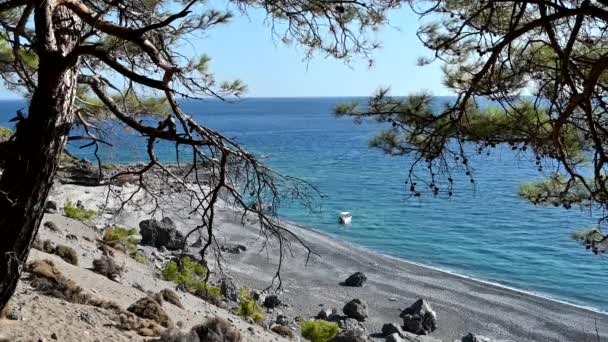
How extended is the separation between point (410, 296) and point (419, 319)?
2.16 m

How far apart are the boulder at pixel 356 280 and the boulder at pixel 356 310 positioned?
7.21 ft

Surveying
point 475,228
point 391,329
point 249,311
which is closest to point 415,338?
point 391,329

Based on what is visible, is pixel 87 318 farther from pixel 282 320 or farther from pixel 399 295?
pixel 399 295

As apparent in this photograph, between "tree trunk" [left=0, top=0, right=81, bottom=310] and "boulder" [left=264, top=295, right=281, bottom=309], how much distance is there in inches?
337

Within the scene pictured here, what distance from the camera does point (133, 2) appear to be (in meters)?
4.78

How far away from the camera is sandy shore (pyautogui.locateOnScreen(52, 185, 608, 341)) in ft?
39.0

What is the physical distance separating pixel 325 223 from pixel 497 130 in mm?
17812

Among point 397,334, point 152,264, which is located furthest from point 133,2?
point 152,264

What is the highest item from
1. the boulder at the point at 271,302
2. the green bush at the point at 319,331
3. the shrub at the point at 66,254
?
the shrub at the point at 66,254

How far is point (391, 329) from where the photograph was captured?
10.9m

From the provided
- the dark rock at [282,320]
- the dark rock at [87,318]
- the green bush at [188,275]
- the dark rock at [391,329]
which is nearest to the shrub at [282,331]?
the dark rock at [282,320]

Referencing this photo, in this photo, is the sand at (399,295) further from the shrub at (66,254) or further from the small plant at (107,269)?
the shrub at (66,254)

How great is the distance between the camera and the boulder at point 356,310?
462 inches

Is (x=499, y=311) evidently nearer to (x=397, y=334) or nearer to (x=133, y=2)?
(x=397, y=334)
